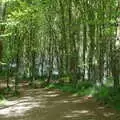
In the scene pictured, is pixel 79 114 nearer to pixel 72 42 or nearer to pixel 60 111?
pixel 60 111

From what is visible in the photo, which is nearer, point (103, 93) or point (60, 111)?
point (60, 111)

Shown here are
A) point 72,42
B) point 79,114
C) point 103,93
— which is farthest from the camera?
point 72,42

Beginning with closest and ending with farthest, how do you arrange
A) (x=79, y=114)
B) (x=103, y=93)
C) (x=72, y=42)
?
(x=79, y=114), (x=103, y=93), (x=72, y=42)

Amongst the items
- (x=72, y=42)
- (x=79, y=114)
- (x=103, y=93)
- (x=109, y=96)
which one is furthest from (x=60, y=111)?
(x=72, y=42)

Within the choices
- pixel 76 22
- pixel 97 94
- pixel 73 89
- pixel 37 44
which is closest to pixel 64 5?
pixel 76 22

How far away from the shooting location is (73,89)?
77.3 feet

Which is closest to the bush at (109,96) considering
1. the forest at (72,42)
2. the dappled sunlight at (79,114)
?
the forest at (72,42)

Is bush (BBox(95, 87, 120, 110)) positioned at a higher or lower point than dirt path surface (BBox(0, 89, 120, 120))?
higher

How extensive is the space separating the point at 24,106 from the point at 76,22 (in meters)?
11.4

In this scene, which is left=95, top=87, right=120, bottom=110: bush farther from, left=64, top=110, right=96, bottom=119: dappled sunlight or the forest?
left=64, top=110, right=96, bottom=119: dappled sunlight

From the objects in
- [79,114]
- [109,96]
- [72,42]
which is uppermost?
[72,42]

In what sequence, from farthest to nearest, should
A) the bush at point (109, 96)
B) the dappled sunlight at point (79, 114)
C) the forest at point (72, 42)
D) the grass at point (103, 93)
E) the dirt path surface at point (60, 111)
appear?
the forest at point (72, 42) < the grass at point (103, 93) < the bush at point (109, 96) < the dappled sunlight at point (79, 114) < the dirt path surface at point (60, 111)

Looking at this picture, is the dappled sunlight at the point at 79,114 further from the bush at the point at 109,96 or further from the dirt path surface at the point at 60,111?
the bush at the point at 109,96

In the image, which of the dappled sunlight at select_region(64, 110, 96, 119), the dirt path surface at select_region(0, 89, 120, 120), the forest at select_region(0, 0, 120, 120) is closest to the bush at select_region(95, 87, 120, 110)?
the forest at select_region(0, 0, 120, 120)
